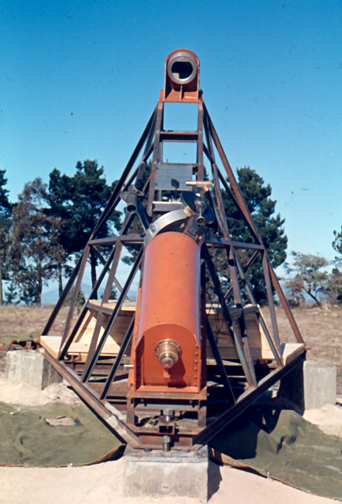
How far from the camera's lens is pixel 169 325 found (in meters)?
4.80

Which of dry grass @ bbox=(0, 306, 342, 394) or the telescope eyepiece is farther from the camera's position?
dry grass @ bbox=(0, 306, 342, 394)

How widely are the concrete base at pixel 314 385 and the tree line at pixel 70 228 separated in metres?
21.1

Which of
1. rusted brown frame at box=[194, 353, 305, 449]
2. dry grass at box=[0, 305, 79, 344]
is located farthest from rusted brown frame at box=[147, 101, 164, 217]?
dry grass at box=[0, 305, 79, 344]

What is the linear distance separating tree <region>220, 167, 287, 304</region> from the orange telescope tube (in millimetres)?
25855

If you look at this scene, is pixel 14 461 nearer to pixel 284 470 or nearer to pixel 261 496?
pixel 261 496

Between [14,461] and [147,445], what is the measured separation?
244cm

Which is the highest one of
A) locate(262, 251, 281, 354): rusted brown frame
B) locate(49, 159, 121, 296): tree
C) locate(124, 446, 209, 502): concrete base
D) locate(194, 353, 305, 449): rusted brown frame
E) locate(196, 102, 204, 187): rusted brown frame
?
locate(49, 159, 121, 296): tree

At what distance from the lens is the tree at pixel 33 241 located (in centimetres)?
3161

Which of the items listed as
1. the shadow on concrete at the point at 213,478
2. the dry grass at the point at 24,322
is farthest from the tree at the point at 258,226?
the shadow on concrete at the point at 213,478

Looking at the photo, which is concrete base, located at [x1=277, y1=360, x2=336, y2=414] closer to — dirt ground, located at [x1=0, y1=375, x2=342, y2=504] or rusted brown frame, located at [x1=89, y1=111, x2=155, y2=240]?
dirt ground, located at [x1=0, y1=375, x2=342, y2=504]

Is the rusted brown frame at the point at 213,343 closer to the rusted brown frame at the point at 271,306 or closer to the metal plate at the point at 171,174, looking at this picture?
the metal plate at the point at 171,174

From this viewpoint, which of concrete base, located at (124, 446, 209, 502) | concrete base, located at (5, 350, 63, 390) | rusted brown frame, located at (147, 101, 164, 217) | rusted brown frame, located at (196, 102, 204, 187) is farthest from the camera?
concrete base, located at (5, 350, 63, 390)

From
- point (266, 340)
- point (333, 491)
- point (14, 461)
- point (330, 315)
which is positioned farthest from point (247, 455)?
point (330, 315)

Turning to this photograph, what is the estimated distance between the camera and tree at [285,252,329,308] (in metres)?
36.1
